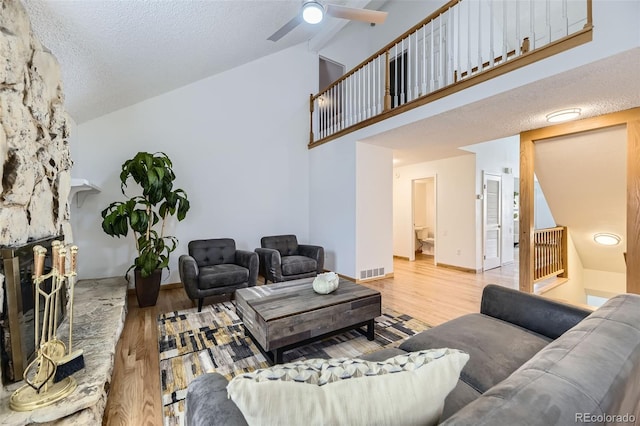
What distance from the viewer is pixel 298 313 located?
2.10 m

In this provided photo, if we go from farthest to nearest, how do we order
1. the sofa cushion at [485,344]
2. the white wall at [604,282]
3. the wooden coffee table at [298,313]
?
the white wall at [604,282] → the wooden coffee table at [298,313] → the sofa cushion at [485,344]

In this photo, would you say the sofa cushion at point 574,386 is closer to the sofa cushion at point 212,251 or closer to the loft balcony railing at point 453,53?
the loft balcony railing at point 453,53

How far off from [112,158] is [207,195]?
1.37m

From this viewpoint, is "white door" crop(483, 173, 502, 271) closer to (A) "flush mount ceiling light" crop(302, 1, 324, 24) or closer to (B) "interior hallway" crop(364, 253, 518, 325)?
(B) "interior hallway" crop(364, 253, 518, 325)

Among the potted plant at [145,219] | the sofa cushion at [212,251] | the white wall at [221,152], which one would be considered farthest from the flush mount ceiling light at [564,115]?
the potted plant at [145,219]

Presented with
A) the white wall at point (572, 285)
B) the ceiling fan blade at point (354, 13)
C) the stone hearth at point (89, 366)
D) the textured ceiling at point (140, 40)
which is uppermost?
the ceiling fan blade at point (354, 13)

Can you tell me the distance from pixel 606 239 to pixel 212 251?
18.6 feet

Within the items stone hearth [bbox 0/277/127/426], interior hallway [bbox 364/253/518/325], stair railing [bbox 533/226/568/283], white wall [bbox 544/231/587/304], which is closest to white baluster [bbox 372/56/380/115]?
interior hallway [bbox 364/253/518/325]

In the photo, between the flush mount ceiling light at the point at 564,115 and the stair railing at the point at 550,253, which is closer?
the flush mount ceiling light at the point at 564,115

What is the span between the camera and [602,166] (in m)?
3.25

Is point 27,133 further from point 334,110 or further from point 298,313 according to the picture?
point 334,110

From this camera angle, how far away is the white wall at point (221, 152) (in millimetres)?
3840

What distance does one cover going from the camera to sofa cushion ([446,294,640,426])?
61 centimetres

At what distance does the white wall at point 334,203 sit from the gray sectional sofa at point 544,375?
3066 millimetres
